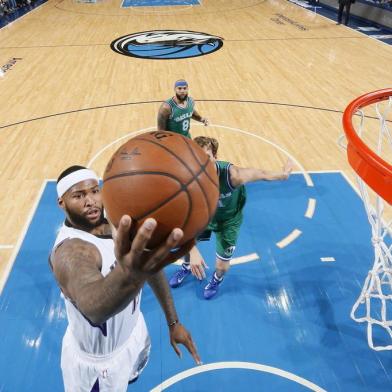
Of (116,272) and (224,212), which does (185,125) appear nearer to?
(224,212)

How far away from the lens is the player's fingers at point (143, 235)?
107 centimetres

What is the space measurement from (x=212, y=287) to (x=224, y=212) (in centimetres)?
90

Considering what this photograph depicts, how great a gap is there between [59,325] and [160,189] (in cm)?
279

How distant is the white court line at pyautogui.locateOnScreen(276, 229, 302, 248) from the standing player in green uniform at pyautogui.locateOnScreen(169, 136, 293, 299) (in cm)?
103

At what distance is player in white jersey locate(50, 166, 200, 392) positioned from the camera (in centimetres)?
152

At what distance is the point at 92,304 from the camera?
1.35m

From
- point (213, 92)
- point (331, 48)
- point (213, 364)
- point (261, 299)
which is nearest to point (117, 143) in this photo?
point (213, 92)

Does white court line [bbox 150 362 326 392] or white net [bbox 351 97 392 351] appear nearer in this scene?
white court line [bbox 150 362 326 392]

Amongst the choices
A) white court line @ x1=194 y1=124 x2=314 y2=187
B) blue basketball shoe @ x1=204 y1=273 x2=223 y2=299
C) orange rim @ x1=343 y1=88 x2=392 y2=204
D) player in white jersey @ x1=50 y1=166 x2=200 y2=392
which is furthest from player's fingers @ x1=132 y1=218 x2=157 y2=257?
white court line @ x1=194 y1=124 x2=314 y2=187

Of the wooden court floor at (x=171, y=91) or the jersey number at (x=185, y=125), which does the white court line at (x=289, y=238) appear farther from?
the jersey number at (x=185, y=125)

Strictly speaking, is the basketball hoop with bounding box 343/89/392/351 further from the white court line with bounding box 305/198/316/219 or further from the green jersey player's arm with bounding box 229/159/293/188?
the white court line with bounding box 305/198/316/219

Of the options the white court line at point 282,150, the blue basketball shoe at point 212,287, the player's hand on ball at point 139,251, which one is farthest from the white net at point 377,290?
the player's hand on ball at point 139,251

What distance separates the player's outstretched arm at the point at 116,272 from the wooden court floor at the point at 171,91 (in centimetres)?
305

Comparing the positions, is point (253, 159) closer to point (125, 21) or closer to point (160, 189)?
point (160, 189)
